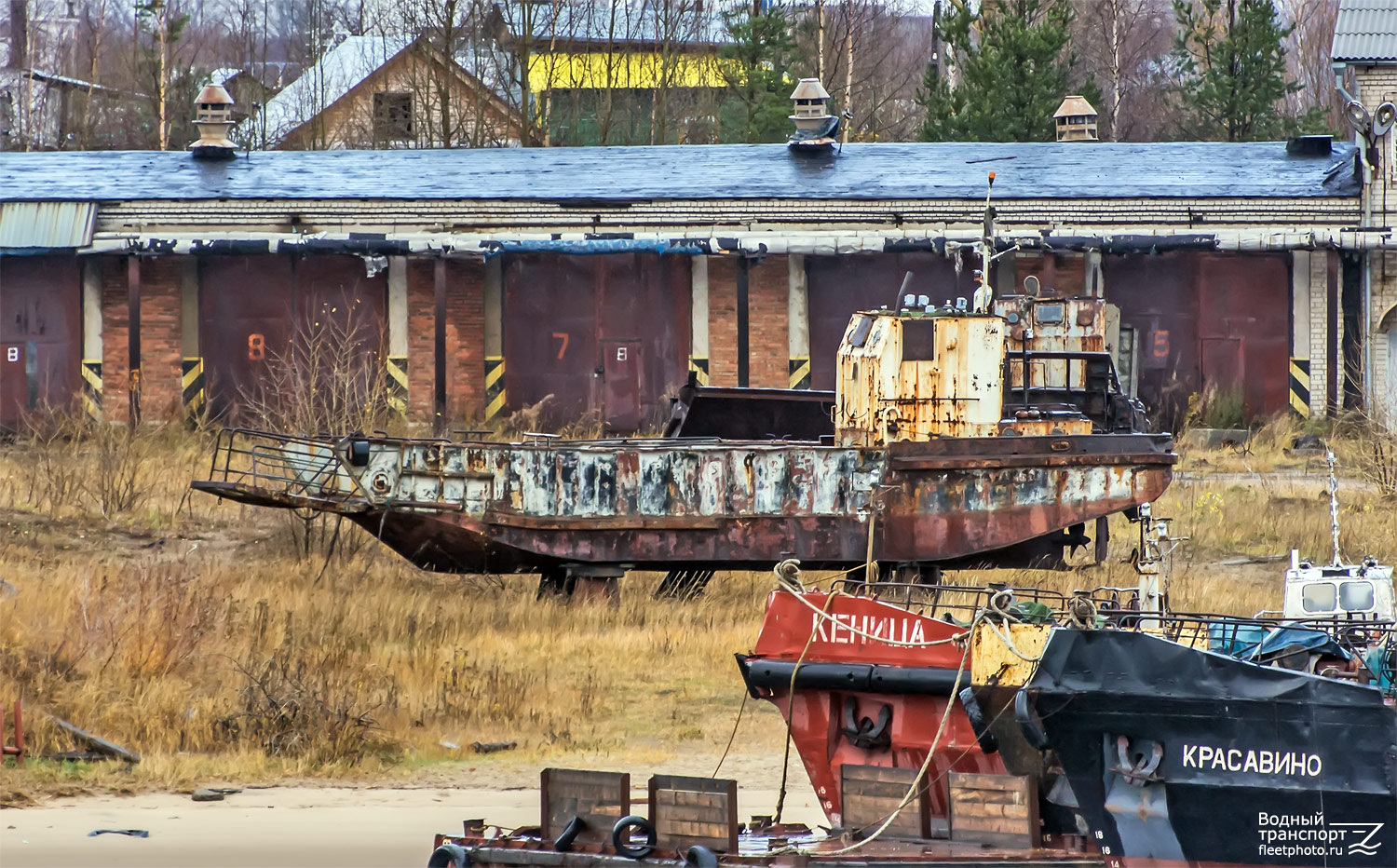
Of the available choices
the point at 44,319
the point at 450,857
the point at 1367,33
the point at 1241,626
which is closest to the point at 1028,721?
the point at 1241,626

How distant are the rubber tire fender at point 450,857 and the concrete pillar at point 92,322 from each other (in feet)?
75.9

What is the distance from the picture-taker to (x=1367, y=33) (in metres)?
32.8

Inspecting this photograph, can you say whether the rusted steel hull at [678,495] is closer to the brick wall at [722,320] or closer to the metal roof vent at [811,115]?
the brick wall at [722,320]

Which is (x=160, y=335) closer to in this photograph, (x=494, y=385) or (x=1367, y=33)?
(x=494, y=385)

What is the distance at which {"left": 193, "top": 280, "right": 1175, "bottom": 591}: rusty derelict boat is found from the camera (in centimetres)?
1805

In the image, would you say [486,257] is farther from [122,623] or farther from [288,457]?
[122,623]

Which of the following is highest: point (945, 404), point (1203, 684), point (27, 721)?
point (945, 404)

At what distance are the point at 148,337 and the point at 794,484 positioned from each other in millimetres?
17205

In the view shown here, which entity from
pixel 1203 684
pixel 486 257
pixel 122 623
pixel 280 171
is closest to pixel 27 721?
pixel 122 623

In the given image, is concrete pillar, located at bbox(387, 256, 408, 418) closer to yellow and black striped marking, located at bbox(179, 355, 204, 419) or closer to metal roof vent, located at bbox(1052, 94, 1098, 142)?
yellow and black striped marking, located at bbox(179, 355, 204, 419)

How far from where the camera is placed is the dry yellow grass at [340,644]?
47.3 ft

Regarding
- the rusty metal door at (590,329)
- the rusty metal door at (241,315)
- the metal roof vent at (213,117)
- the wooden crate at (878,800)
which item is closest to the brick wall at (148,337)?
the rusty metal door at (241,315)

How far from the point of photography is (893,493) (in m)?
18.1

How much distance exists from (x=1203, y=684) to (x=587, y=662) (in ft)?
23.7
